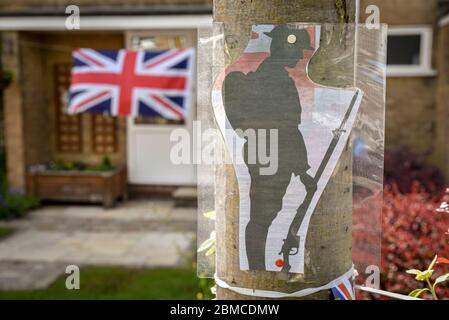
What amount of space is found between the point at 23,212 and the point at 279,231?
7814 mm

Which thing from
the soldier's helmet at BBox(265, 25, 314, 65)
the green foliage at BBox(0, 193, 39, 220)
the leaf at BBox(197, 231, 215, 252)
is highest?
the soldier's helmet at BBox(265, 25, 314, 65)

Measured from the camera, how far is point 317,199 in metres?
1.54

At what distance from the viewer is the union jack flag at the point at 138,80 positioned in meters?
7.61

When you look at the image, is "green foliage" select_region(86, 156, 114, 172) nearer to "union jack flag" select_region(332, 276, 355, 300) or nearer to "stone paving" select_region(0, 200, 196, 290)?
"stone paving" select_region(0, 200, 196, 290)

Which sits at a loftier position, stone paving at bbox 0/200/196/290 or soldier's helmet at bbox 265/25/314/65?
soldier's helmet at bbox 265/25/314/65

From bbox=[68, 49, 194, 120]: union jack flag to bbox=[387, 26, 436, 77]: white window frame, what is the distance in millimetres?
3949

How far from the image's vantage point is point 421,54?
8922mm

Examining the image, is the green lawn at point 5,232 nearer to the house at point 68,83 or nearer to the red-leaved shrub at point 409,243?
the house at point 68,83

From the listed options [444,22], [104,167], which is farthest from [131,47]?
[444,22]

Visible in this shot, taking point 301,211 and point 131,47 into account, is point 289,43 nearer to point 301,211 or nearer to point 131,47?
point 301,211

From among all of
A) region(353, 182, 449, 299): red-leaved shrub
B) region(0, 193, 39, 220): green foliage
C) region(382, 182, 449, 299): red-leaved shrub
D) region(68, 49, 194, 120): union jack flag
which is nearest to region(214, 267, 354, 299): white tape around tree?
region(353, 182, 449, 299): red-leaved shrub

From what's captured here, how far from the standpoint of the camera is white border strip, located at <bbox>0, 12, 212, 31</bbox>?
8461 mm

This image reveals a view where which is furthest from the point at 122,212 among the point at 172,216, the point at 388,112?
the point at 388,112

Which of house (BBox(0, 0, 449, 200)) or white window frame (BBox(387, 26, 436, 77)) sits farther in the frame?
white window frame (BBox(387, 26, 436, 77))
